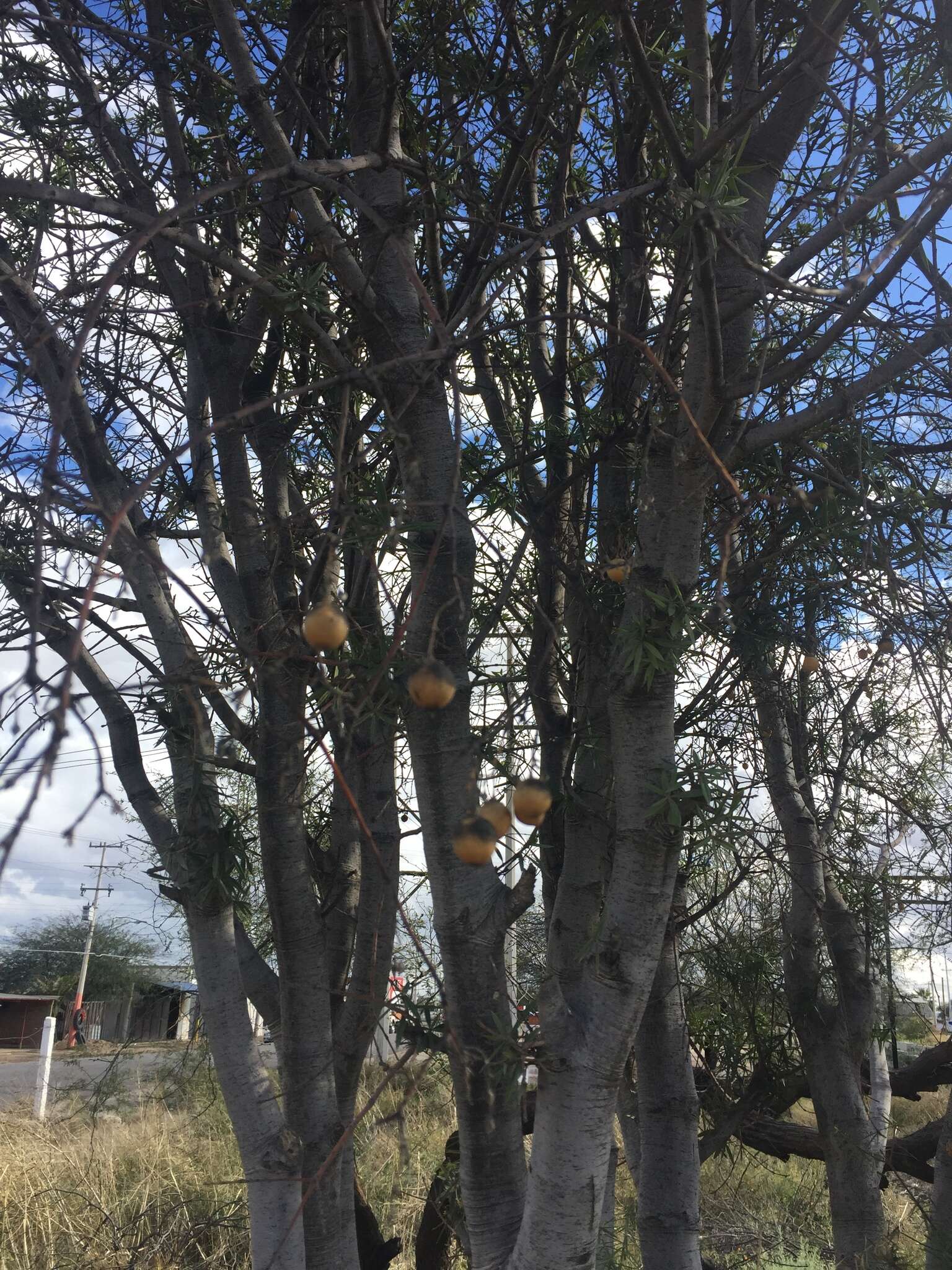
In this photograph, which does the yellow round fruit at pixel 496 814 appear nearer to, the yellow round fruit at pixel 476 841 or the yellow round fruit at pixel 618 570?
the yellow round fruit at pixel 476 841

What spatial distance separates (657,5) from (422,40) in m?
0.90

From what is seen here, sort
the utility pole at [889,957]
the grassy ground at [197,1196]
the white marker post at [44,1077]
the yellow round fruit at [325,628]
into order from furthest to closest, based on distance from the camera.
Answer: the white marker post at [44,1077] < the grassy ground at [197,1196] < the utility pole at [889,957] < the yellow round fruit at [325,628]

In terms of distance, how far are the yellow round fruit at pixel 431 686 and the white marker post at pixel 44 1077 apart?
7.13 metres

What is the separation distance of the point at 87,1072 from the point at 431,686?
9.07 metres

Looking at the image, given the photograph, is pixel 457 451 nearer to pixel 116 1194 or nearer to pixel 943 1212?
pixel 943 1212

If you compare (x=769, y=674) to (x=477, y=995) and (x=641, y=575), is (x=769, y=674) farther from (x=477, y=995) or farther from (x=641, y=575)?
(x=477, y=995)

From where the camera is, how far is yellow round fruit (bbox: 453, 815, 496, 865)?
1366 mm

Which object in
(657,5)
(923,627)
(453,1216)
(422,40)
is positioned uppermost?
(422,40)

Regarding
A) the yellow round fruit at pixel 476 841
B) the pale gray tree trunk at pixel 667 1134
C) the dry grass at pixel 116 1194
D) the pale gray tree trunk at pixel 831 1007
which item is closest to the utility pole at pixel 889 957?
the pale gray tree trunk at pixel 831 1007

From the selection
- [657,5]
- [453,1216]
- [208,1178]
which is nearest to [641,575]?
[657,5]

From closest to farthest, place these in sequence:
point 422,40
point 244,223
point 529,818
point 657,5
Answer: point 529,818, point 657,5, point 422,40, point 244,223

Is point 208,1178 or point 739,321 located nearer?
point 739,321

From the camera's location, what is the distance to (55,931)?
32844mm

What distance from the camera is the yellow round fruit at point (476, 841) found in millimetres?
1366
